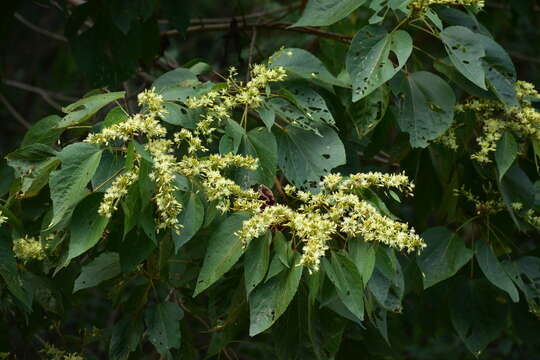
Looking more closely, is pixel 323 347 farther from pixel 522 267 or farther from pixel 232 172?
pixel 522 267

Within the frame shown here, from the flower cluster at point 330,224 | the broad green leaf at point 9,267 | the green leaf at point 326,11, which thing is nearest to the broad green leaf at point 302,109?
the green leaf at point 326,11

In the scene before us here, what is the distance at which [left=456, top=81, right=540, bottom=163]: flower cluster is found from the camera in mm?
1898

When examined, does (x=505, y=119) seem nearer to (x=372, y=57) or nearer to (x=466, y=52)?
(x=466, y=52)

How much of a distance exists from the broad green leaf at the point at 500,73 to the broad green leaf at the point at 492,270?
38 cm

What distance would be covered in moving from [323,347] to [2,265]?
68cm

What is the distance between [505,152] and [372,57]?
43 centimetres

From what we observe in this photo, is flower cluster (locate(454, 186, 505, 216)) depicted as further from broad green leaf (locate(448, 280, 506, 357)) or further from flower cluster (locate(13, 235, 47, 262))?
flower cluster (locate(13, 235, 47, 262))

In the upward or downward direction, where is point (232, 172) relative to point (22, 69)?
upward

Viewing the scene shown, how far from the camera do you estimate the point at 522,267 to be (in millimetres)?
2006

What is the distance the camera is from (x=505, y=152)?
1867 millimetres

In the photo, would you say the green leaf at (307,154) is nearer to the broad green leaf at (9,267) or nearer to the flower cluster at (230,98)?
the flower cluster at (230,98)

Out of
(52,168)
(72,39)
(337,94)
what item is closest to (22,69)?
(72,39)

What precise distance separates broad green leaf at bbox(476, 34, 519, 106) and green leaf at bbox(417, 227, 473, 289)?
0.39 metres

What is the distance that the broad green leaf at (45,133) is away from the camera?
5.40ft
